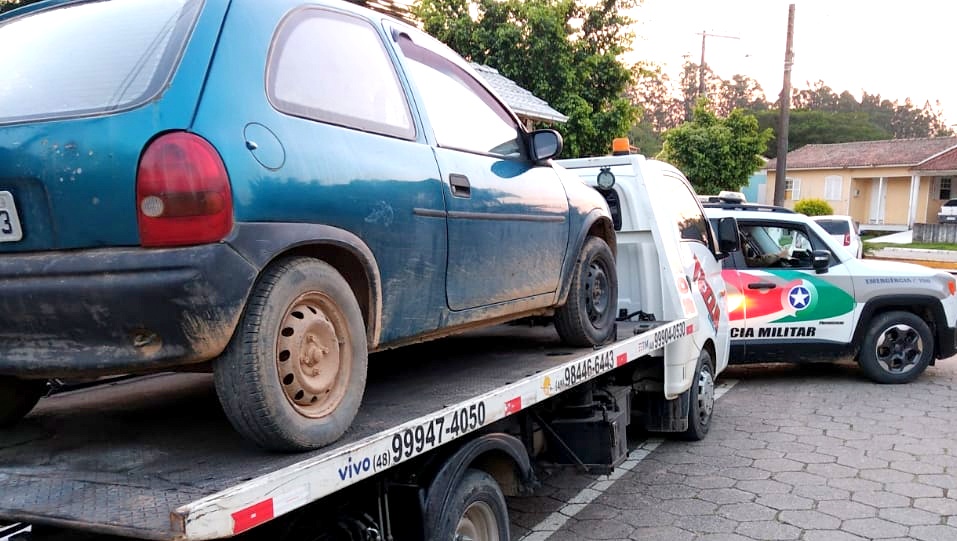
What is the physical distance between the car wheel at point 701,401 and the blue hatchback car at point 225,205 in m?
3.45

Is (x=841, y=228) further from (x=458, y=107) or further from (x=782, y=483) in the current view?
(x=458, y=107)

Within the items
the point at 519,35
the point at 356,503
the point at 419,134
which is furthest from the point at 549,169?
the point at 519,35

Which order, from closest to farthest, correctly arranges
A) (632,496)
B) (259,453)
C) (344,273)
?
(259,453), (344,273), (632,496)

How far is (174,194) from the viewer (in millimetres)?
2188

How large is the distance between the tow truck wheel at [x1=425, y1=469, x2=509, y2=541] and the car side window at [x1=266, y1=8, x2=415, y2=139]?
143 cm

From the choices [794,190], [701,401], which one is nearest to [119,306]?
[701,401]

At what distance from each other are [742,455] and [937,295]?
138 inches

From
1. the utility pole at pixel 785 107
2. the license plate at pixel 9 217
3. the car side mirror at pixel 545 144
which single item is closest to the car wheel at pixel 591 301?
the car side mirror at pixel 545 144

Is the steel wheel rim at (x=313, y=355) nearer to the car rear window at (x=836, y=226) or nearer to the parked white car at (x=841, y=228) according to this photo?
the parked white car at (x=841, y=228)

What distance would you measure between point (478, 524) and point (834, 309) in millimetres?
5813

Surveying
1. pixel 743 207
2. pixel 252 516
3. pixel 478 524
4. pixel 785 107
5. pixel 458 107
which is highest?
pixel 785 107

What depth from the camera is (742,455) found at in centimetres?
589

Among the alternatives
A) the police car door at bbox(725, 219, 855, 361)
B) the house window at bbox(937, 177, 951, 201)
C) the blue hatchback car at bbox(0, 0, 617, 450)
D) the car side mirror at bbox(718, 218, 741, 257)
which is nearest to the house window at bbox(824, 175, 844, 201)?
the house window at bbox(937, 177, 951, 201)

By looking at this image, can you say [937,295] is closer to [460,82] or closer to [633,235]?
[633,235]
